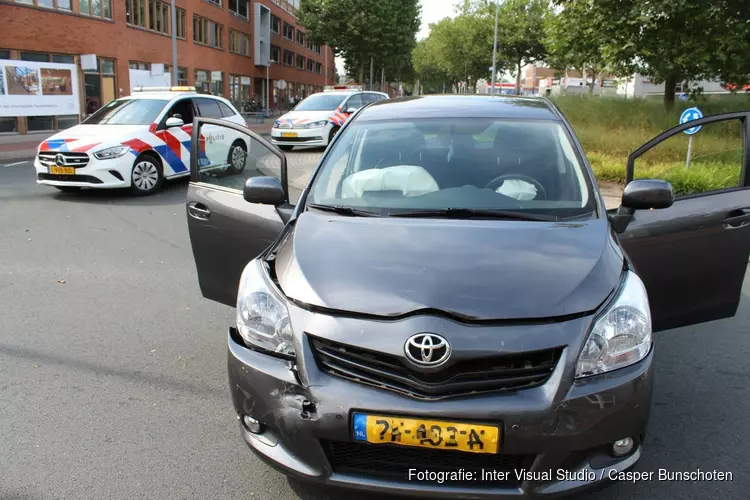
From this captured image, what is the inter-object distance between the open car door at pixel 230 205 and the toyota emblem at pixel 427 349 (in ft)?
4.90

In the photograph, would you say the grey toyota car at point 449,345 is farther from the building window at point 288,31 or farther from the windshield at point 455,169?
the building window at point 288,31

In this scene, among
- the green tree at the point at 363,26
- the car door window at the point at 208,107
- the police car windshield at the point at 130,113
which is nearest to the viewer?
the police car windshield at the point at 130,113

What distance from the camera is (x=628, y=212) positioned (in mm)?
3459

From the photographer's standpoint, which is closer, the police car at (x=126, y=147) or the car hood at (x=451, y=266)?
the car hood at (x=451, y=266)

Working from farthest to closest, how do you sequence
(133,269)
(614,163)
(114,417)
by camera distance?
(614,163), (133,269), (114,417)

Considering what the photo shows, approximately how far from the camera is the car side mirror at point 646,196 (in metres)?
3.25

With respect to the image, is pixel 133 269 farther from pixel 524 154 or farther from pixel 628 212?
pixel 628 212

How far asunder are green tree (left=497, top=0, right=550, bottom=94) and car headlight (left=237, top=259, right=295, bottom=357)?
4855 cm

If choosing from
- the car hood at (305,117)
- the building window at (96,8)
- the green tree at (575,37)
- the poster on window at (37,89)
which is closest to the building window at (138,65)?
the building window at (96,8)

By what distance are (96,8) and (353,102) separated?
14852 mm

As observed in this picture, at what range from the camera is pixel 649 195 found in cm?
325

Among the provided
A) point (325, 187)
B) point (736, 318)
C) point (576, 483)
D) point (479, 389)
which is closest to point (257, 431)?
point (479, 389)

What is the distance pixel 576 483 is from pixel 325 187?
6.22 feet

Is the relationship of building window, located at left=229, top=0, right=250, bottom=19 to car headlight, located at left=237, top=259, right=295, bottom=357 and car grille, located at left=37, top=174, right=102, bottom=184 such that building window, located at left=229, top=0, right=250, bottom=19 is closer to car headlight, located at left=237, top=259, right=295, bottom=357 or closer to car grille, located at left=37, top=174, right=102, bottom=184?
car grille, located at left=37, top=174, right=102, bottom=184
